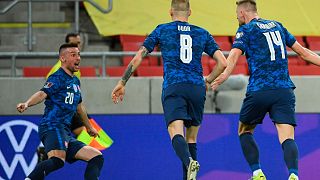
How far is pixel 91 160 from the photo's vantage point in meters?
11.0

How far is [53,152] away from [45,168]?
21 centimetres

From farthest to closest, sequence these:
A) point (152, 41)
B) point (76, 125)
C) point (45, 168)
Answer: point (76, 125), point (45, 168), point (152, 41)

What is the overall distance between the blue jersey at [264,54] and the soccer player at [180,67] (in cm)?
30

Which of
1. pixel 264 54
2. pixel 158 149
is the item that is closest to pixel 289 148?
pixel 264 54

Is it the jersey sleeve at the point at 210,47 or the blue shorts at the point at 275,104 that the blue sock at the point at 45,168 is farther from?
the blue shorts at the point at 275,104

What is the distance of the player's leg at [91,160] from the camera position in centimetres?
1094

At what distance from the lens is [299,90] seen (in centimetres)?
1371

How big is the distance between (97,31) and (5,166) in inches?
143

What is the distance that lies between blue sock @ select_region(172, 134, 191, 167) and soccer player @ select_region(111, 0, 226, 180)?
13mm

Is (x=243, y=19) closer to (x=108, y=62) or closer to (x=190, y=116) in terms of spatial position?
(x=190, y=116)

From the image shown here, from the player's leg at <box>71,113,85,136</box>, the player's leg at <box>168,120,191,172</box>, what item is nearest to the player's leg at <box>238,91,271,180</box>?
the player's leg at <box>168,120,191,172</box>

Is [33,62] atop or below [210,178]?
atop

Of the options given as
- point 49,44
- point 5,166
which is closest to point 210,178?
point 5,166

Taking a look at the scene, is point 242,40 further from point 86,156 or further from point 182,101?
point 86,156
